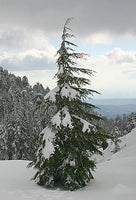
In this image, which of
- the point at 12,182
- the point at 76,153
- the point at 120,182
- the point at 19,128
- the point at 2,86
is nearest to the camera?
the point at 76,153

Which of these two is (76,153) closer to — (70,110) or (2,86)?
(70,110)

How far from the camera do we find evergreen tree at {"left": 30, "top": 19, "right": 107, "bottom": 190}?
991cm

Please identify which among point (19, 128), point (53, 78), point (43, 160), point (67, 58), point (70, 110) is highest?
point (67, 58)

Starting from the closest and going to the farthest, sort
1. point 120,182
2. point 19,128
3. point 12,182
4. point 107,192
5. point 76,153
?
point 107,192
point 76,153
point 120,182
point 12,182
point 19,128

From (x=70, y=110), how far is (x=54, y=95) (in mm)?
1154

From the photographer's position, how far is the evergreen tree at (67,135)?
991 cm

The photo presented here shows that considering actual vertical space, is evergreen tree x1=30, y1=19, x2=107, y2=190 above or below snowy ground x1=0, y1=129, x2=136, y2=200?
above

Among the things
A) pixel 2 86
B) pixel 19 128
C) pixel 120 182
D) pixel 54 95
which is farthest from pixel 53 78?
pixel 2 86

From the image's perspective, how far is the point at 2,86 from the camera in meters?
83.4

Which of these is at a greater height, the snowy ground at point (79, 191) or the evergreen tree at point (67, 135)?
the evergreen tree at point (67, 135)

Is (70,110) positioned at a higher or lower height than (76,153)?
higher

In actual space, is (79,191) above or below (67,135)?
below

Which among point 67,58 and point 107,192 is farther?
point 67,58

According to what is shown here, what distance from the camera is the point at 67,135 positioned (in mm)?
10312
